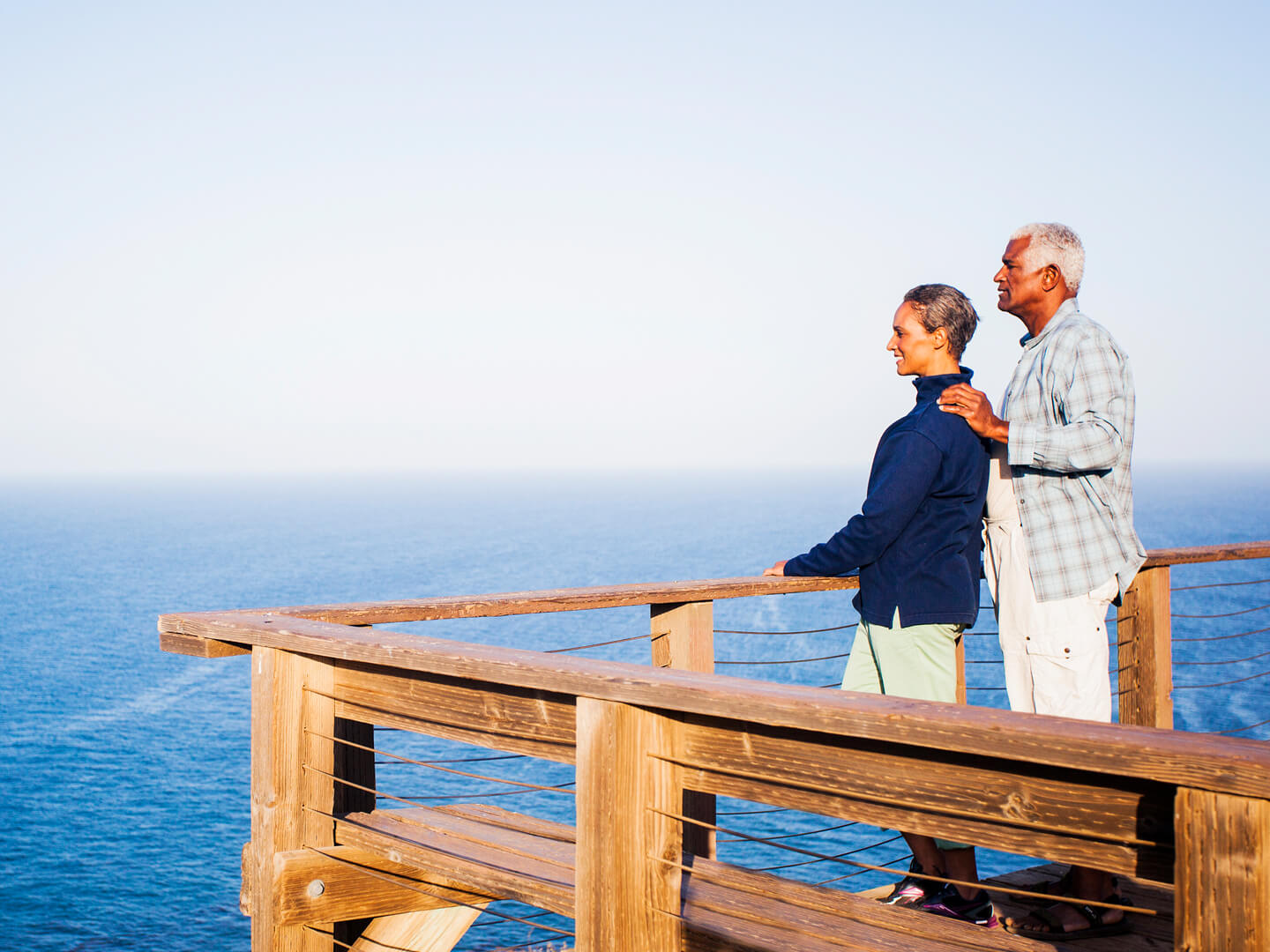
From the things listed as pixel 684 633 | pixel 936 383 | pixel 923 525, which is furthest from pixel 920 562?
pixel 684 633

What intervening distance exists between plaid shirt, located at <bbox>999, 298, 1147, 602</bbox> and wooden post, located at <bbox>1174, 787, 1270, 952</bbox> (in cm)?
163

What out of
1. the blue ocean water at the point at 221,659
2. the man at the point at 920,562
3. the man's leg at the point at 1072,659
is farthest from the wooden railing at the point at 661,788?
the blue ocean water at the point at 221,659

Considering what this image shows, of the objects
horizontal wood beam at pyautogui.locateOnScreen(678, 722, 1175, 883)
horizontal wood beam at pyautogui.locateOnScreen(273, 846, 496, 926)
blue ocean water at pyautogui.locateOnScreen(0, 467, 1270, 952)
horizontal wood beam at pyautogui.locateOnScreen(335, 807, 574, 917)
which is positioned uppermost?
horizontal wood beam at pyautogui.locateOnScreen(678, 722, 1175, 883)

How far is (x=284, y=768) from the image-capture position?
279 centimetres

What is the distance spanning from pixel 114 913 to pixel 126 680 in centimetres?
2748

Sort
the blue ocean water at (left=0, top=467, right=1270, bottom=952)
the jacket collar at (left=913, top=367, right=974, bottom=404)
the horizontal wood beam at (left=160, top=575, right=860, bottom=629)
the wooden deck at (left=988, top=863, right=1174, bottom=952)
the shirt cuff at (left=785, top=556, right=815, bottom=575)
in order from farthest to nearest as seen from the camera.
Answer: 1. the blue ocean water at (left=0, top=467, right=1270, bottom=952)
2. the shirt cuff at (left=785, top=556, right=815, bottom=575)
3. the horizontal wood beam at (left=160, top=575, right=860, bottom=629)
4. the jacket collar at (left=913, top=367, right=974, bottom=404)
5. the wooden deck at (left=988, top=863, right=1174, bottom=952)

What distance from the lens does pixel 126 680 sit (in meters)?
58.9

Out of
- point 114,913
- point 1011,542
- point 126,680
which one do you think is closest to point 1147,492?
point 126,680

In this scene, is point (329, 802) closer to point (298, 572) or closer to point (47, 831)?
point (47, 831)

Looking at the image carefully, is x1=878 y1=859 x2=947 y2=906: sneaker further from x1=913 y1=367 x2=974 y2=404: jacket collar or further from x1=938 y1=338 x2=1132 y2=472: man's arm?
x1=913 y1=367 x2=974 y2=404: jacket collar

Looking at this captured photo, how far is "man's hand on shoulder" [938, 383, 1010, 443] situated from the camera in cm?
284

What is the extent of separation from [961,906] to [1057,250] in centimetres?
176

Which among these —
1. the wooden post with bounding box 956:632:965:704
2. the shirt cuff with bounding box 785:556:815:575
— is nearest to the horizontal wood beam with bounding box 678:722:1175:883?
the shirt cuff with bounding box 785:556:815:575

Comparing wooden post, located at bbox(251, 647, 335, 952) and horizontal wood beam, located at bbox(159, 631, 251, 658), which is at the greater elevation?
horizontal wood beam, located at bbox(159, 631, 251, 658)
